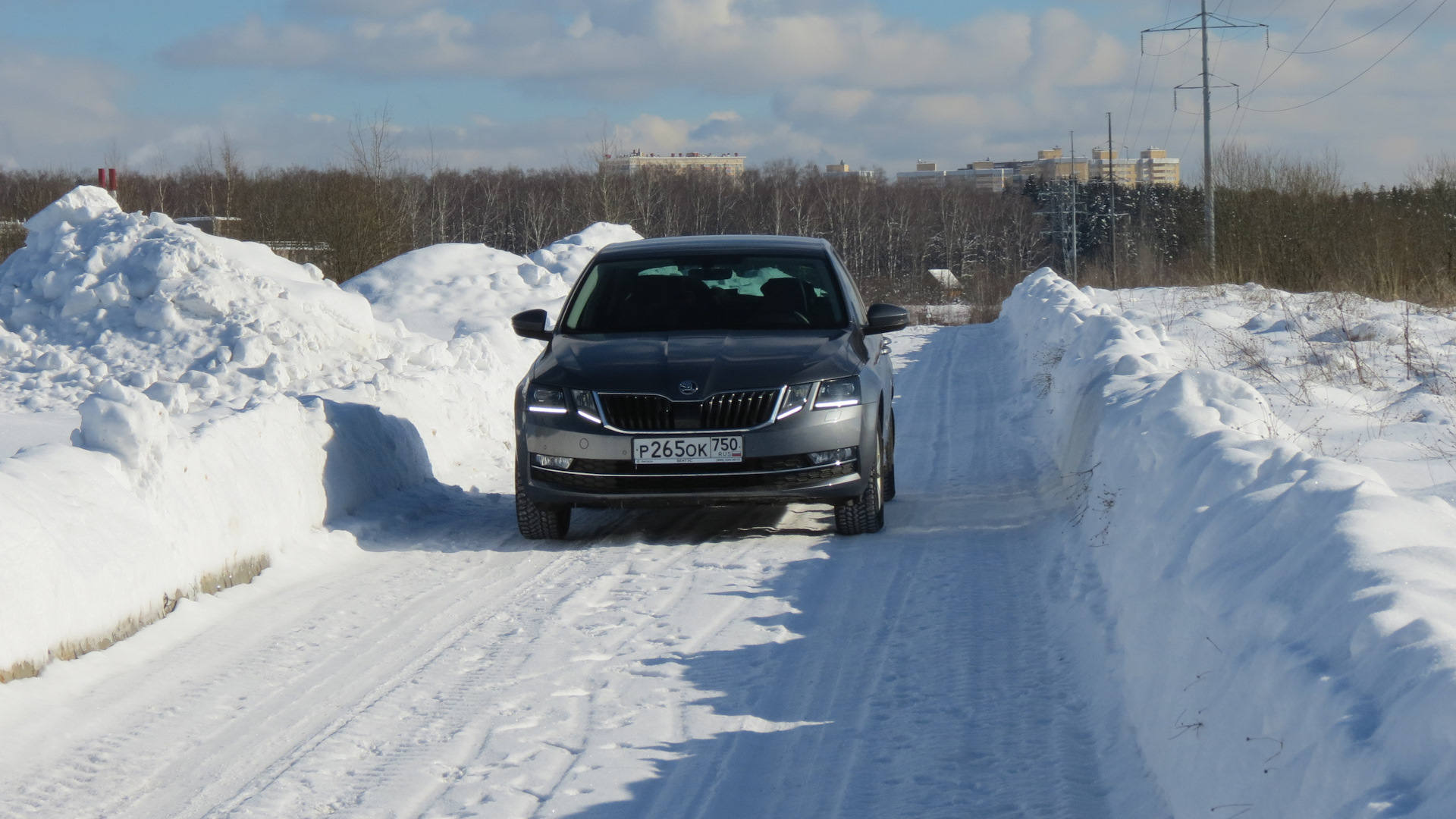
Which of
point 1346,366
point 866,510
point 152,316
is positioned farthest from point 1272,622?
point 152,316

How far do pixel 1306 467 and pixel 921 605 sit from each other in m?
1.86

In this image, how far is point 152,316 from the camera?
1464 cm

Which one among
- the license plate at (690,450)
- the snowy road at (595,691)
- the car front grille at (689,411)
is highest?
the car front grille at (689,411)

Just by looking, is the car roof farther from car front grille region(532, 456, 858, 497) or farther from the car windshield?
car front grille region(532, 456, 858, 497)

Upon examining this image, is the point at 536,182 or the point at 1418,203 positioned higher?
the point at 536,182

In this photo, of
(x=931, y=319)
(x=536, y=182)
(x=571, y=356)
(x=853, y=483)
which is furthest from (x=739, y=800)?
(x=536, y=182)

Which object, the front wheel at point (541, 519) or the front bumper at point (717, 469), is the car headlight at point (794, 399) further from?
the front wheel at point (541, 519)

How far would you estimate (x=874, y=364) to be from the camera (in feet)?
25.8

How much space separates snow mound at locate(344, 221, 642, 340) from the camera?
1895 cm

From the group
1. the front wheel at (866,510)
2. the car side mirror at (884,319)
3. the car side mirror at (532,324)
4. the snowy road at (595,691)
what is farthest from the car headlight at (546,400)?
the car side mirror at (884,319)

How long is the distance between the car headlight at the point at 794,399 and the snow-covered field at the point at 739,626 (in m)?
0.74

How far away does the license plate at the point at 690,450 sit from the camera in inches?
272

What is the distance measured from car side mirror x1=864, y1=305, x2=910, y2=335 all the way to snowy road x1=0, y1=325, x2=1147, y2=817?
125 centimetres

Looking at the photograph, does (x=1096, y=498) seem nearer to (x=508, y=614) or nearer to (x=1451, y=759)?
(x=508, y=614)
